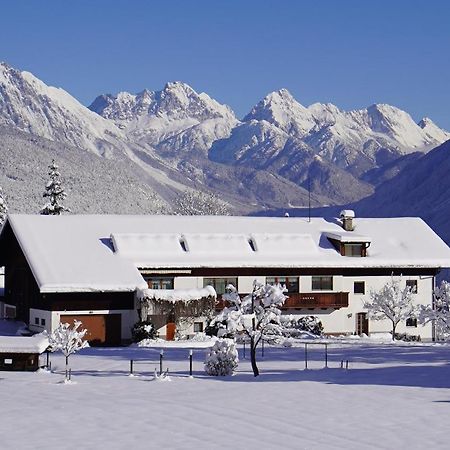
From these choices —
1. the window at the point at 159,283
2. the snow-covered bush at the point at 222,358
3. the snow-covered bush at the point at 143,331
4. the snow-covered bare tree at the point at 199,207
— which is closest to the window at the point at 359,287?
the window at the point at 159,283

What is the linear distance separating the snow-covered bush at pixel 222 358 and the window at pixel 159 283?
74.6 feet

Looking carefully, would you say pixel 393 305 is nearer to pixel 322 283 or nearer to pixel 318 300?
pixel 318 300

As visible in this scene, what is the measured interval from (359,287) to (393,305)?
6388mm

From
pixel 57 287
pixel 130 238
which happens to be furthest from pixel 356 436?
pixel 130 238

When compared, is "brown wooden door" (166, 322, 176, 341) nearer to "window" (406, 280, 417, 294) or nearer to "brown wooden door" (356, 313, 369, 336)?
"brown wooden door" (356, 313, 369, 336)

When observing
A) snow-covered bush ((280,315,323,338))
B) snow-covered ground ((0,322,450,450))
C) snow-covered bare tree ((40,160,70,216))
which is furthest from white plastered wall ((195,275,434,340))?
snow-covered bare tree ((40,160,70,216))

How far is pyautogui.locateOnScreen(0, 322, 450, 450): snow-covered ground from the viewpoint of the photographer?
26.9 metres

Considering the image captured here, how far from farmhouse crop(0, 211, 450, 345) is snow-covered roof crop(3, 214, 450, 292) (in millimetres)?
70

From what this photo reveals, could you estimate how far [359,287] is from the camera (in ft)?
230

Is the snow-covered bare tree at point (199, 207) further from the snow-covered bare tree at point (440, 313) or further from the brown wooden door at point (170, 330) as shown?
the brown wooden door at point (170, 330)

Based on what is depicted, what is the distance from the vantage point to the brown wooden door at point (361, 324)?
6956 cm

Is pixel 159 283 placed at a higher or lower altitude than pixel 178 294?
higher

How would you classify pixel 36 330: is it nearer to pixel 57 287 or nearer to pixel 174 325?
pixel 57 287

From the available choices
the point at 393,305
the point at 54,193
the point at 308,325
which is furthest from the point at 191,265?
the point at 54,193
